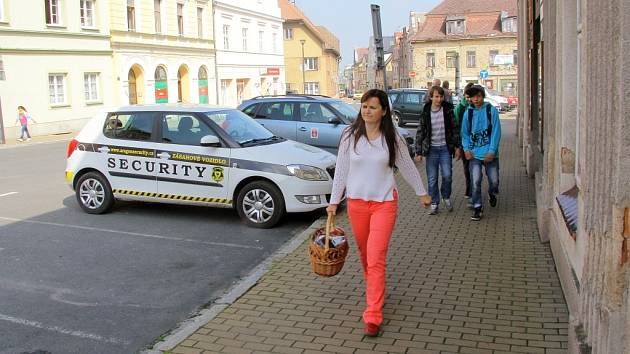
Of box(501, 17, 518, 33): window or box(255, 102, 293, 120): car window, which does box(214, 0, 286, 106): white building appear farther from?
box(255, 102, 293, 120): car window

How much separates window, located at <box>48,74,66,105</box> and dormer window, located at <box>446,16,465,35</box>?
47.3 m

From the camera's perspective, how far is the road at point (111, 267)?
18.0 feet

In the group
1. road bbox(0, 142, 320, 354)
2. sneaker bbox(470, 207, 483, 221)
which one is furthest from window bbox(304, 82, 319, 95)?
sneaker bbox(470, 207, 483, 221)

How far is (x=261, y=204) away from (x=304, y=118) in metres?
5.50

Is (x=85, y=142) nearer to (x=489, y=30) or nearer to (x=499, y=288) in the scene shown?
(x=499, y=288)

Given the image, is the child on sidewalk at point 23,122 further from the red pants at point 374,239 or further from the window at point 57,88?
the red pants at point 374,239

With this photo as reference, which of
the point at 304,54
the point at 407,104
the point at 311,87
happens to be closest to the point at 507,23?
the point at 304,54

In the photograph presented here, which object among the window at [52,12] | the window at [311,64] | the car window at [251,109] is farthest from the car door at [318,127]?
the window at [311,64]

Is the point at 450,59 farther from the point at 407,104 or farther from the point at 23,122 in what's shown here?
the point at 23,122

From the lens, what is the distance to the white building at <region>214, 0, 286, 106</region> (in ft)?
165

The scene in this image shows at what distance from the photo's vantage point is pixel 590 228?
3.68 metres

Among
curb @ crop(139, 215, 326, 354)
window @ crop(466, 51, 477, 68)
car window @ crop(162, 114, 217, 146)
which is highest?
window @ crop(466, 51, 477, 68)

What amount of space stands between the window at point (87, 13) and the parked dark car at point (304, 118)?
22.8m

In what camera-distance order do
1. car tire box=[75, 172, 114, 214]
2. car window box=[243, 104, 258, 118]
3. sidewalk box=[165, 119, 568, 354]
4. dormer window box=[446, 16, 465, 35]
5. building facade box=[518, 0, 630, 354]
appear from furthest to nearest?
dormer window box=[446, 16, 465, 35] → car window box=[243, 104, 258, 118] → car tire box=[75, 172, 114, 214] → sidewalk box=[165, 119, 568, 354] → building facade box=[518, 0, 630, 354]
